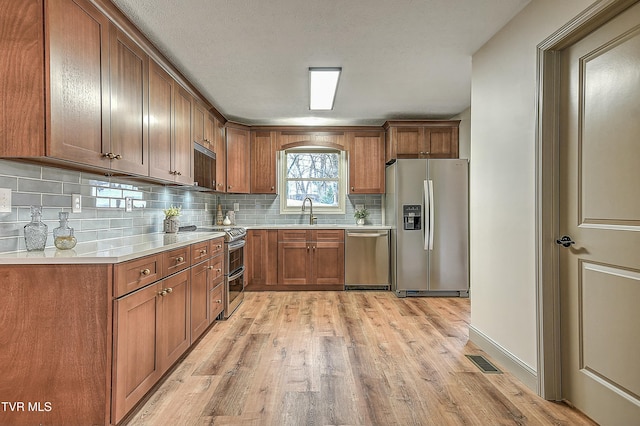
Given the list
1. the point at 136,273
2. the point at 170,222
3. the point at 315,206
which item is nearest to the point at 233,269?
the point at 170,222

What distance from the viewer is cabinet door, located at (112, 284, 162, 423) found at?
165cm

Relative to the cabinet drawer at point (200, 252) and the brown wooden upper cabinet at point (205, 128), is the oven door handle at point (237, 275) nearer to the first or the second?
the cabinet drawer at point (200, 252)

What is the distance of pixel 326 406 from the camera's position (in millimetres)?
1925

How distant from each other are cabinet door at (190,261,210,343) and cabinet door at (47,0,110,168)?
106 centimetres

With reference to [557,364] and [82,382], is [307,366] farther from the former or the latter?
[557,364]

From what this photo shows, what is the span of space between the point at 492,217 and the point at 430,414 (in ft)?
4.69

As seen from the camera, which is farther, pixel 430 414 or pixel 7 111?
pixel 430 414

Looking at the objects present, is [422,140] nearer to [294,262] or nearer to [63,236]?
[294,262]

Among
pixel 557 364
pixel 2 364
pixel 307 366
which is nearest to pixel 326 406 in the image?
pixel 307 366

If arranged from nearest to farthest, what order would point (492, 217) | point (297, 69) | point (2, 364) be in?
point (2, 364), point (492, 217), point (297, 69)

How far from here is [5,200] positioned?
1788 mm

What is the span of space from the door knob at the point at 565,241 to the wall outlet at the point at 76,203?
2.94 metres

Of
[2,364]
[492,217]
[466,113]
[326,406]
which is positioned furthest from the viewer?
[466,113]

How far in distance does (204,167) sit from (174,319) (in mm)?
2112
